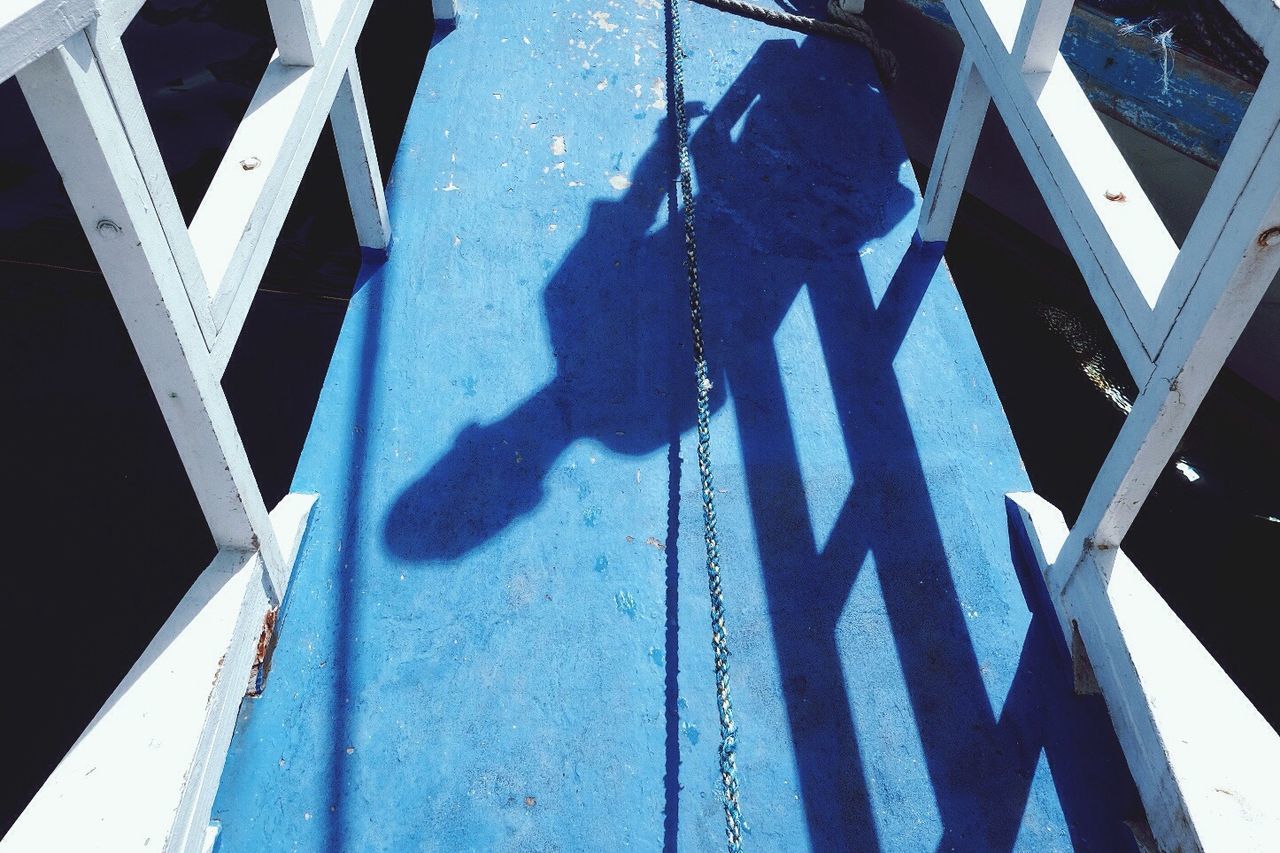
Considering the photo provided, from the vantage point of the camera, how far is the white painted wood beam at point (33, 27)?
89cm

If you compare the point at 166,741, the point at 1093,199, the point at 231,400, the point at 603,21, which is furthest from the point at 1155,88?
the point at 231,400

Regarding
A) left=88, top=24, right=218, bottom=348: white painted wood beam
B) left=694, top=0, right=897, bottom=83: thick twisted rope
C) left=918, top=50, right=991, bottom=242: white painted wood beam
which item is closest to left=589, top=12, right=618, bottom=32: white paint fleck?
left=694, top=0, right=897, bottom=83: thick twisted rope

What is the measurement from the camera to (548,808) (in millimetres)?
1572

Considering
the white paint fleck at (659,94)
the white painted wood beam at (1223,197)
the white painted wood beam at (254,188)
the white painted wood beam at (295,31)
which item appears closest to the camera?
the white painted wood beam at (1223,197)

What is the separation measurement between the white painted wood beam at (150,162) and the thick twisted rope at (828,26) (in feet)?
8.65

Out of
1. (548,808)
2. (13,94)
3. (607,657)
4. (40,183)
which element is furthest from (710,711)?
(13,94)

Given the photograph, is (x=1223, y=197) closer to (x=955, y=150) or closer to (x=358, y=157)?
(x=955, y=150)

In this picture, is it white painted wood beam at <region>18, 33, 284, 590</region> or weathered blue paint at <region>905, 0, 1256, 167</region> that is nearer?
white painted wood beam at <region>18, 33, 284, 590</region>

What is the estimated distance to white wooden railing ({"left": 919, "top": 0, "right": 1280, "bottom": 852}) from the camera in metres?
1.31

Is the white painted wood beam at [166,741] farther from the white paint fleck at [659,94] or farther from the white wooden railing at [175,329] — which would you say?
the white paint fleck at [659,94]

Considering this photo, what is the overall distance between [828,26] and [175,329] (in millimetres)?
2778

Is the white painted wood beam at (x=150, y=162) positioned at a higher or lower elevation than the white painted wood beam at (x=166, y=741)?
higher

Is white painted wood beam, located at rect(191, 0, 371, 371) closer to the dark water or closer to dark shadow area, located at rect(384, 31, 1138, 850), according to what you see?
dark shadow area, located at rect(384, 31, 1138, 850)

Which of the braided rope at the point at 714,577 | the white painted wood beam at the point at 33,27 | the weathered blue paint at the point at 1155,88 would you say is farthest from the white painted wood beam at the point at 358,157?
the weathered blue paint at the point at 1155,88
